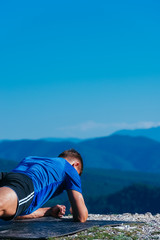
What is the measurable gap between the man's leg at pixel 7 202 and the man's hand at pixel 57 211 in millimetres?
1507

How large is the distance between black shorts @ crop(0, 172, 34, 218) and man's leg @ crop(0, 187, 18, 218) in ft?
0.20

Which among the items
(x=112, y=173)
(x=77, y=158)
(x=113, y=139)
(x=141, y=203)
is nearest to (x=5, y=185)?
(x=77, y=158)

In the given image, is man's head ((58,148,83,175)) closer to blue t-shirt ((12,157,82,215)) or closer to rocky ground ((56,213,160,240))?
blue t-shirt ((12,157,82,215))

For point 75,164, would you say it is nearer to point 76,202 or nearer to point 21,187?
point 76,202

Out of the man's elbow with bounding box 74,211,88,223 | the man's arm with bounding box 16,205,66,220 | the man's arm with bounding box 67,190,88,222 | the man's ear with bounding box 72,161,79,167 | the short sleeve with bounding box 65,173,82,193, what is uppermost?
the man's ear with bounding box 72,161,79,167

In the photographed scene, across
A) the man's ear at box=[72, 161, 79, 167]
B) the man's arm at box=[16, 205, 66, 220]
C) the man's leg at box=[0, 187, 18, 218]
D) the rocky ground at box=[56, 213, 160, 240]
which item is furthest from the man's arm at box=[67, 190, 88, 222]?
the man's leg at box=[0, 187, 18, 218]

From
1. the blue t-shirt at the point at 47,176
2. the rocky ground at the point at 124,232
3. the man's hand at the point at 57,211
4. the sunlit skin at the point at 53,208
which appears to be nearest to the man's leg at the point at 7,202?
the sunlit skin at the point at 53,208

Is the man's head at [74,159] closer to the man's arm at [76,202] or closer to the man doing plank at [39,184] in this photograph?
the man doing plank at [39,184]

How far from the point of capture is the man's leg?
4781 millimetres

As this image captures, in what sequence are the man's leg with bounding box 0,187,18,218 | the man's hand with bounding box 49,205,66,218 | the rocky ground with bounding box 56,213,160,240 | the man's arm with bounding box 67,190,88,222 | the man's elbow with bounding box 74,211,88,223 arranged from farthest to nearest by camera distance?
the man's hand with bounding box 49,205,66,218
the man's elbow with bounding box 74,211,88,223
the man's arm with bounding box 67,190,88,222
the rocky ground with bounding box 56,213,160,240
the man's leg with bounding box 0,187,18,218

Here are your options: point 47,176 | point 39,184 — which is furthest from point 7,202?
point 47,176

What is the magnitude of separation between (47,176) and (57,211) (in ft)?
3.91

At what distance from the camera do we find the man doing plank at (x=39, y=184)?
195 inches

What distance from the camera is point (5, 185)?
5094 millimetres
